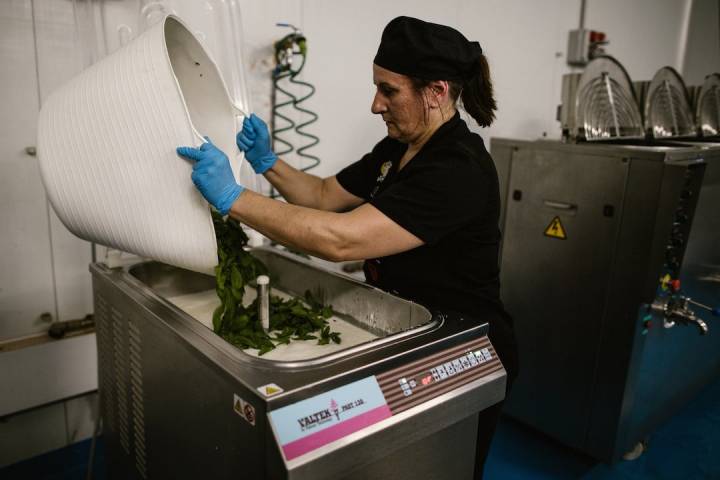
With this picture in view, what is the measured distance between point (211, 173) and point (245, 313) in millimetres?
393

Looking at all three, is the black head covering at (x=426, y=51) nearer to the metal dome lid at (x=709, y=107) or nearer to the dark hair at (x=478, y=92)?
the dark hair at (x=478, y=92)

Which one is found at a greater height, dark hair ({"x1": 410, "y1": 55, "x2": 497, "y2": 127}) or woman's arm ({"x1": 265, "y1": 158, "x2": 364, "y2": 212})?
dark hair ({"x1": 410, "y1": 55, "x2": 497, "y2": 127})

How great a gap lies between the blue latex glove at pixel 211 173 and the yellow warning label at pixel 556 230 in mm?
1487

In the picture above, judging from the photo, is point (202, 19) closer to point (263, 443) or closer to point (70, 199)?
point (70, 199)

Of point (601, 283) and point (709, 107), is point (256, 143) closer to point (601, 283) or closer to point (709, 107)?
point (601, 283)

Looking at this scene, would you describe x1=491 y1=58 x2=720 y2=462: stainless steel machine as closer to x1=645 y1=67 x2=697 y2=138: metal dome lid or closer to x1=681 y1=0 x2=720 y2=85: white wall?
x1=645 y1=67 x2=697 y2=138: metal dome lid

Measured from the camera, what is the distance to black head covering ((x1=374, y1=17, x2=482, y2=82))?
1.25 m

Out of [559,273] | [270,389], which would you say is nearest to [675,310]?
[559,273]

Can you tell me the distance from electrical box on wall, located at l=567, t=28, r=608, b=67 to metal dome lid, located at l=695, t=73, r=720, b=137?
664 millimetres

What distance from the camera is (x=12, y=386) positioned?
5.63 ft

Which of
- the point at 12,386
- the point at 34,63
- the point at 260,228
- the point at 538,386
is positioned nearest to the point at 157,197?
the point at 260,228

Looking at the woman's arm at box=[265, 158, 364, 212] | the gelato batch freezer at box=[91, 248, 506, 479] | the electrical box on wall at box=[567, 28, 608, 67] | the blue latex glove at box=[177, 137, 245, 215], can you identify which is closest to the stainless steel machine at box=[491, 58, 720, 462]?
the electrical box on wall at box=[567, 28, 608, 67]

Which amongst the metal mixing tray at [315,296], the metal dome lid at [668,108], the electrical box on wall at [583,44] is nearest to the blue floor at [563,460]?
the metal mixing tray at [315,296]

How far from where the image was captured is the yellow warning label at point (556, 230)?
7.03 feet
